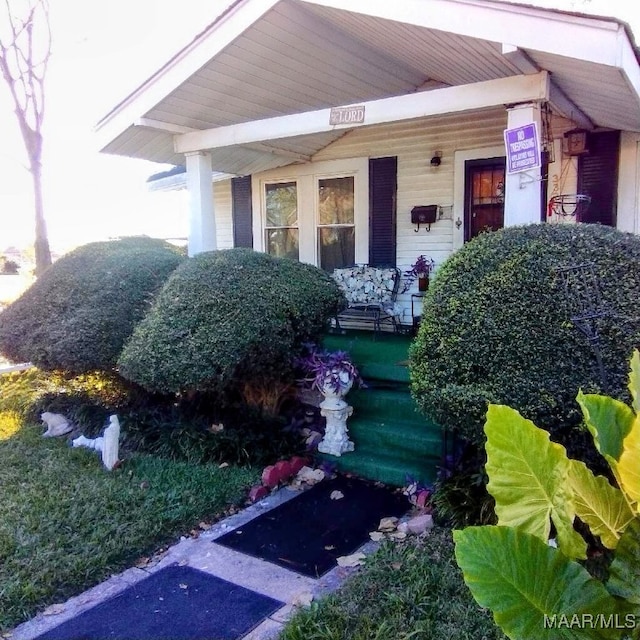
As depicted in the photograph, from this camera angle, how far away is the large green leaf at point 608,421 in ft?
4.37

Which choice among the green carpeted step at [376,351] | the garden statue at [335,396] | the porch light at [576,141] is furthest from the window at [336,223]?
the garden statue at [335,396]

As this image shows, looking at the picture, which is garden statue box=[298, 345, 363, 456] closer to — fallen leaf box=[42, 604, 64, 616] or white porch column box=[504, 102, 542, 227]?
white porch column box=[504, 102, 542, 227]

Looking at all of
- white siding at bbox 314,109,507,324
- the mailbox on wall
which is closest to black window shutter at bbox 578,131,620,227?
white siding at bbox 314,109,507,324

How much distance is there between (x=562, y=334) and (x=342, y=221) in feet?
16.7

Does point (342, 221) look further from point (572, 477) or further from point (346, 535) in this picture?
point (572, 477)

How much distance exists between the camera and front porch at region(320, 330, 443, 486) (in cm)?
440

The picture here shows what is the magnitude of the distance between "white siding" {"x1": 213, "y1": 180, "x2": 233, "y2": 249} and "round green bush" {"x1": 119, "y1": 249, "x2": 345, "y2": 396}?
3899 mm

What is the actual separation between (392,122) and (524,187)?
190 cm

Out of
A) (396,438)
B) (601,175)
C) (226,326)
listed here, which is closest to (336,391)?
(396,438)

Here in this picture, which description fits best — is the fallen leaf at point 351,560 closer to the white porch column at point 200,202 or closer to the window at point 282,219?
the white porch column at point 200,202

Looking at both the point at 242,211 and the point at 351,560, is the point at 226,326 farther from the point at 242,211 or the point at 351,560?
the point at 242,211

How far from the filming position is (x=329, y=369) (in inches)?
188

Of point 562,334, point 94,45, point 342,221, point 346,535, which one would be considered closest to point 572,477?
point 562,334

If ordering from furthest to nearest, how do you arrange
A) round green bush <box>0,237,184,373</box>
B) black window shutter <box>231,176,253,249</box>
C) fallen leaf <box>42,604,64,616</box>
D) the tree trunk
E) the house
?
the tree trunk
black window shutter <box>231,176,253,249</box>
round green bush <box>0,237,184,373</box>
the house
fallen leaf <box>42,604,64,616</box>
